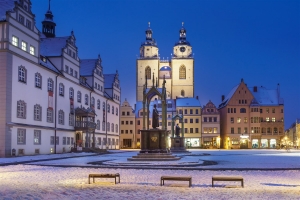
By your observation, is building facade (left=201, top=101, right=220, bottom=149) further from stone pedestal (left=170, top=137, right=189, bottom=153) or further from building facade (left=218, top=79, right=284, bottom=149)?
stone pedestal (left=170, top=137, right=189, bottom=153)

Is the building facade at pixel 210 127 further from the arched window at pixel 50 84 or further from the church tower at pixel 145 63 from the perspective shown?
the arched window at pixel 50 84

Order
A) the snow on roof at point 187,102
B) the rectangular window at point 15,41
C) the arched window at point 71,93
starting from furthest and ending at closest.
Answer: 1. the snow on roof at point 187,102
2. the arched window at point 71,93
3. the rectangular window at point 15,41

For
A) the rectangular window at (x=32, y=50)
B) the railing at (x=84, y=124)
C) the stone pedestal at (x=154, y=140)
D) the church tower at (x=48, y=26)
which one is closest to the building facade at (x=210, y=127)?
the church tower at (x=48, y=26)

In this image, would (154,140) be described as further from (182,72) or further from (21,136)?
(182,72)

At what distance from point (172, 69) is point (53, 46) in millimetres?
64485

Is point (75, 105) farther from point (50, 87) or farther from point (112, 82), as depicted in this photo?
point (112, 82)

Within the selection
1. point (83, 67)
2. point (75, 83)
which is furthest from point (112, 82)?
point (75, 83)

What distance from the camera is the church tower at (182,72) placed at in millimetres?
120438

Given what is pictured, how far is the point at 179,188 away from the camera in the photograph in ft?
51.4

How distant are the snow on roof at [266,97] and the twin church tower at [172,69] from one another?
66.4ft

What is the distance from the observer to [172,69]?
398 feet

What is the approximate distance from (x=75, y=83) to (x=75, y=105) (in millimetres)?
3514

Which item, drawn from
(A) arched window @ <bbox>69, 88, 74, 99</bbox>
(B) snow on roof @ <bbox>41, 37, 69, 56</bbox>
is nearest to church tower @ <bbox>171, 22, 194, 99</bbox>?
(A) arched window @ <bbox>69, 88, 74, 99</bbox>

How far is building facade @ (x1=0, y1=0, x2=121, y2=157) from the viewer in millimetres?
42375
